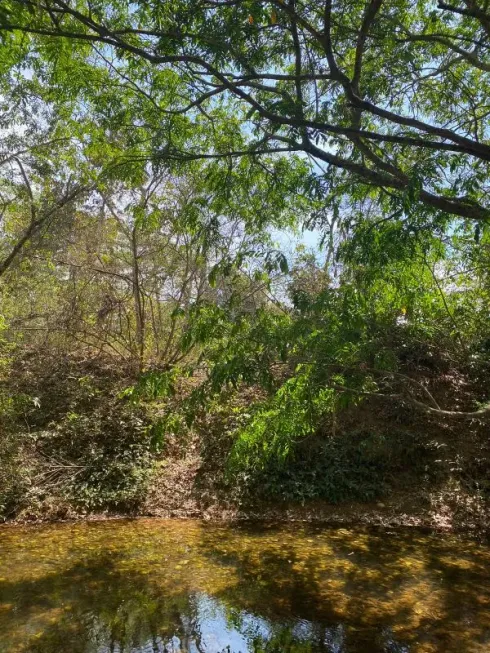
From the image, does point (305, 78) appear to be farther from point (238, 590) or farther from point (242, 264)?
point (238, 590)

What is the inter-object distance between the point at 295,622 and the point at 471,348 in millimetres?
5591

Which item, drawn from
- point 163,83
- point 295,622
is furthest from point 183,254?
point 295,622

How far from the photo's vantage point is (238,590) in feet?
16.8

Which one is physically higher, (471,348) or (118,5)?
(118,5)

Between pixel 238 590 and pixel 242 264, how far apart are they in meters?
3.40

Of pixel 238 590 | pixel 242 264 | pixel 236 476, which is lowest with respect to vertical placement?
pixel 238 590

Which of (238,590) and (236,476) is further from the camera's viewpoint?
(236,476)

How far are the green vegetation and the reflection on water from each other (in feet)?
3.99

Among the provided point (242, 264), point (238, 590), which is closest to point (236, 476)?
point (238, 590)

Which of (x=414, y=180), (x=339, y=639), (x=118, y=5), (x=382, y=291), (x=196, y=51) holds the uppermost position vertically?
(x=118, y=5)

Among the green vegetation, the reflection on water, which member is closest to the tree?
the green vegetation

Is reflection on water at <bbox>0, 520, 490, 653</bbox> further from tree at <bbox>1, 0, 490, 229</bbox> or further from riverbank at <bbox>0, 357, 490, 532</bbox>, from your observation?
tree at <bbox>1, 0, 490, 229</bbox>

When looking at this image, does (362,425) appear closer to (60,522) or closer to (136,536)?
(136,536)

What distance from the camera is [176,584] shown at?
5223mm
